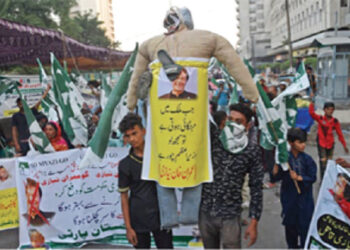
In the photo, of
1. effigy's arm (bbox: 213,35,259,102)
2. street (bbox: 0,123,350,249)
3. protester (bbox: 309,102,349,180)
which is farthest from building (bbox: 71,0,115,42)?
effigy's arm (bbox: 213,35,259,102)

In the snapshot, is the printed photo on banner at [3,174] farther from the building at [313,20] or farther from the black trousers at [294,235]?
the building at [313,20]

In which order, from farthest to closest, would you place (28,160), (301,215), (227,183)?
(28,160) < (301,215) < (227,183)

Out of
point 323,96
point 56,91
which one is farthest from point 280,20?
point 56,91

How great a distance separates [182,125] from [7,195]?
9.03ft

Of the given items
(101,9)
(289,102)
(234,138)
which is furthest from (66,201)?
(101,9)

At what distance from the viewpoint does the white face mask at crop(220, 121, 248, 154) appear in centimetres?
217

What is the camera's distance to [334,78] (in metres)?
12.9

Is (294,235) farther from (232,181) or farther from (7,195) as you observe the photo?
(7,195)

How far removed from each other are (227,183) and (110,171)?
1.81 meters

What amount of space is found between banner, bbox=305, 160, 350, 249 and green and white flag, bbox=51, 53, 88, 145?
8.57 ft

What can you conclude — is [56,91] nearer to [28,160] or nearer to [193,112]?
[28,160]

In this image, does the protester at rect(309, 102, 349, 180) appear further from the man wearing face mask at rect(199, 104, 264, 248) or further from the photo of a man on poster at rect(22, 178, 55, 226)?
the photo of a man on poster at rect(22, 178, 55, 226)

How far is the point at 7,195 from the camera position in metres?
3.79

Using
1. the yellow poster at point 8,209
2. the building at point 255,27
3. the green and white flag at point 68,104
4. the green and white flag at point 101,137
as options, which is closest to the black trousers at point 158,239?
the green and white flag at point 101,137
